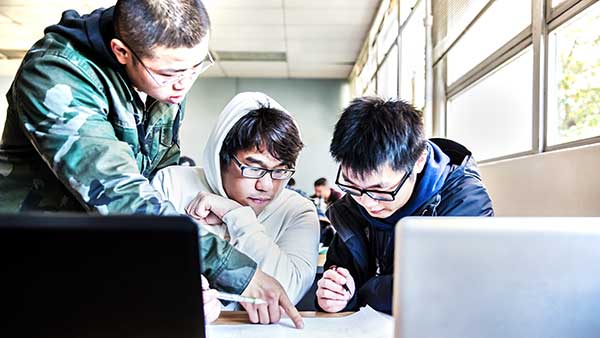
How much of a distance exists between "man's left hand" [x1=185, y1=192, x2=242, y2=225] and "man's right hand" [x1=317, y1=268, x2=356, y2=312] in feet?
1.05

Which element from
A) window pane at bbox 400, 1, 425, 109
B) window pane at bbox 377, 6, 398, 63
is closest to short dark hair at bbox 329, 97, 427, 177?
window pane at bbox 400, 1, 425, 109

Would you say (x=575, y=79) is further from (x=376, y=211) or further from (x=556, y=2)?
(x=376, y=211)

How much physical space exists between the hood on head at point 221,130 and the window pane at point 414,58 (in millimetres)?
1909

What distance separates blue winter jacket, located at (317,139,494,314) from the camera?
1084mm

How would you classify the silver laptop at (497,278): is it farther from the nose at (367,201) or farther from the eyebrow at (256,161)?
the eyebrow at (256,161)

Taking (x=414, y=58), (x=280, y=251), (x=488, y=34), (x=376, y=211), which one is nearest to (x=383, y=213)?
(x=376, y=211)

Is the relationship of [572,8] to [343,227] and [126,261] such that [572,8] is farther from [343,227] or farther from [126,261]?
[126,261]

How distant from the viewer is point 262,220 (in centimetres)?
138

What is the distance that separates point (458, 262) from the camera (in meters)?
0.44

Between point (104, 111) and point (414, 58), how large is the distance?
322cm

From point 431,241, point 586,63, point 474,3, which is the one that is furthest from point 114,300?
point 474,3

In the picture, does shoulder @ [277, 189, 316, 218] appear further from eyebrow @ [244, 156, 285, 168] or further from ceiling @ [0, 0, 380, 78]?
ceiling @ [0, 0, 380, 78]

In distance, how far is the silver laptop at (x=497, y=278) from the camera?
0.43 metres

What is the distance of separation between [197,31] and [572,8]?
127cm
